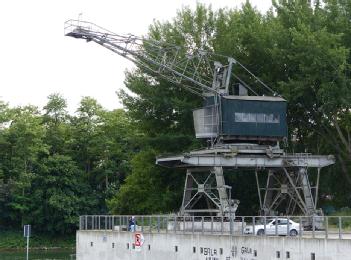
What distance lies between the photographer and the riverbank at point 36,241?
104 m

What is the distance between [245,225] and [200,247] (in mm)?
3080

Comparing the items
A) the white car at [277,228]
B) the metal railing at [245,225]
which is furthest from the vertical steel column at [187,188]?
the white car at [277,228]

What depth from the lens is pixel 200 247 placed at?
135ft

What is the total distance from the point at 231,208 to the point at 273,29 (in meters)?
19.0

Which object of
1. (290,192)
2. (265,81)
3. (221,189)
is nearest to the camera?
(221,189)

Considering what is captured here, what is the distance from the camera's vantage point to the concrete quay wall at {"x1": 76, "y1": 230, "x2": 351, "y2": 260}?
32906mm

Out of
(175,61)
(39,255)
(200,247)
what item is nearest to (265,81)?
(175,61)

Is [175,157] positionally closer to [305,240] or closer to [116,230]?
[116,230]

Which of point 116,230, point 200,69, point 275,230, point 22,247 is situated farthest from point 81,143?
point 275,230

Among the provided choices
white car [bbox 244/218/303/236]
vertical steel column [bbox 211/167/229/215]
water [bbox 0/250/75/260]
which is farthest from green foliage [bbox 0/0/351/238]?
white car [bbox 244/218/303/236]

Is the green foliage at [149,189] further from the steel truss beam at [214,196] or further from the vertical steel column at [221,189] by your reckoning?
the vertical steel column at [221,189]

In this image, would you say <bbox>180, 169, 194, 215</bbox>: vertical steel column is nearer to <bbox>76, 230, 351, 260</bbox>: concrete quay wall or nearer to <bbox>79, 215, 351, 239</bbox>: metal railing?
<bbox>79, 215, 351, 239</bbox>: metal railing

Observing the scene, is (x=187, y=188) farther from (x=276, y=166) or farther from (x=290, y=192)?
(x=290, y=192)

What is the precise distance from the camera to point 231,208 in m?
46.9
